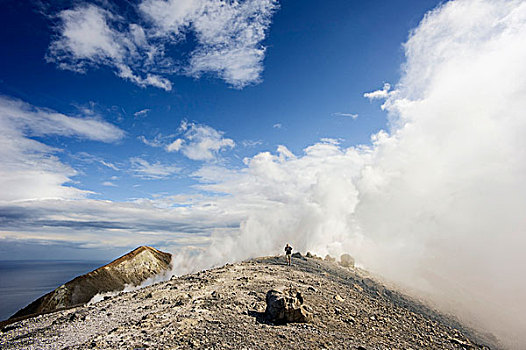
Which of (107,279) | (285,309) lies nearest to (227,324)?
(285,309)

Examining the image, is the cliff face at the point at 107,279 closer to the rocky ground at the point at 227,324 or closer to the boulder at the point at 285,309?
the rocky ground at the point at 227,324

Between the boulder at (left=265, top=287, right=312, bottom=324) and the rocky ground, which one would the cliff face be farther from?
the boulder at (left=265, top=287, right=312, bottom=324)

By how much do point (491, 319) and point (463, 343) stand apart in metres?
25.7

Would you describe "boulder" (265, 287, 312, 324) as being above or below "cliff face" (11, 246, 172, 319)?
above

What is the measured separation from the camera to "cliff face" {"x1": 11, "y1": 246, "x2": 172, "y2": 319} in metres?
51.4

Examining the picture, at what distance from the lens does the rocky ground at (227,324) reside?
39.3 feet

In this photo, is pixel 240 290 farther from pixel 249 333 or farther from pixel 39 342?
pixel 39 342

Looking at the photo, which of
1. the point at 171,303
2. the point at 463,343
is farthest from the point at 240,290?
the point at 463,343

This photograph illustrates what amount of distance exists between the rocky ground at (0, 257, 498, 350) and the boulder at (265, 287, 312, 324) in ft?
1.08

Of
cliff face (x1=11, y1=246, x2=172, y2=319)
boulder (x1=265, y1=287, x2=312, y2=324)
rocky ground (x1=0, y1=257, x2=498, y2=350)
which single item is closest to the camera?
rocky ground (x1=0, y1=257, x2=498, y2=350)

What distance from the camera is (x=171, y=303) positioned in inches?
639

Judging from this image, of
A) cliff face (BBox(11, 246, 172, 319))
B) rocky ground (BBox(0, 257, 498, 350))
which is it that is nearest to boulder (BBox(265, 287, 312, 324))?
rocky ground (BBox(0, 257, 498, 350))

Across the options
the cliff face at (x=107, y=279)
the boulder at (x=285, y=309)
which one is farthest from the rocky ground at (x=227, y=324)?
the cliff face at (x=107, y=279)

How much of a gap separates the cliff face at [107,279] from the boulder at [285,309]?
172ft
